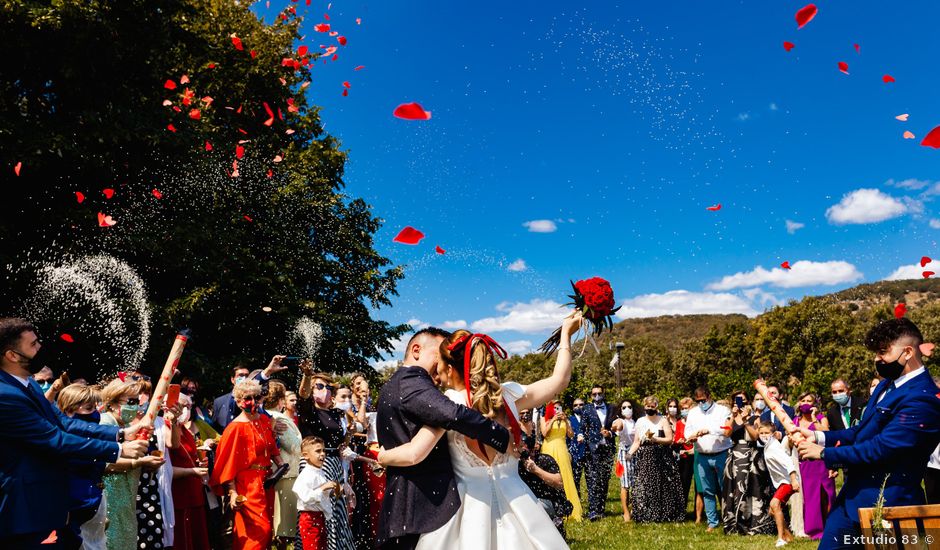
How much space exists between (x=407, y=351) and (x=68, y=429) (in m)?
2.53

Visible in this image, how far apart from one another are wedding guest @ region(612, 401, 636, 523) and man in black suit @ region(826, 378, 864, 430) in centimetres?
349

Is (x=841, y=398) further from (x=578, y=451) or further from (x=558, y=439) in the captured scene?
(x=578, y=451)

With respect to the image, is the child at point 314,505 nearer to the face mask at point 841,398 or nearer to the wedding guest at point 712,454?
the face mask at point 841,398

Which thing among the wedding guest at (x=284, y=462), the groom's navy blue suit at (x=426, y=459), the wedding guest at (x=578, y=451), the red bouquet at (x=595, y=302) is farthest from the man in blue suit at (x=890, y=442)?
the wedding guest at (x=578, y=451)

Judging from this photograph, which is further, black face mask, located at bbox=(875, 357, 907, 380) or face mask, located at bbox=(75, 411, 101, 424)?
face mask, located at bbox=(75, 411, 101, 424)

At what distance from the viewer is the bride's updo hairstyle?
361 cm

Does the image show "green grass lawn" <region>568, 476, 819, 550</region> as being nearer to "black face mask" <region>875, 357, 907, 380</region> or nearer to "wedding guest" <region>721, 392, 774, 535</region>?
"wedding guest" <region>721, 392, 774, 535</region>

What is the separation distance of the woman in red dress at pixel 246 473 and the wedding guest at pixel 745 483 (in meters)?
7.15

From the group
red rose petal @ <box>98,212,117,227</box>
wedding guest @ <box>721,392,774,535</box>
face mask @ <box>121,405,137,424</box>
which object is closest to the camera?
face mask @ <box>121,405,137,424</box>

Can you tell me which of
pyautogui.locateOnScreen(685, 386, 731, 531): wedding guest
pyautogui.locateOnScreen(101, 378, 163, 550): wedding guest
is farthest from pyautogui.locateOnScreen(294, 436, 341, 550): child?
pyautogui.locateOnScreen(685, 386, 731, 531): wedding guest

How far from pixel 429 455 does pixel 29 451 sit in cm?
245

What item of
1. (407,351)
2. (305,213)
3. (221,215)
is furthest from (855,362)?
(407,351)

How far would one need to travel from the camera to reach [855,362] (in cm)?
5856

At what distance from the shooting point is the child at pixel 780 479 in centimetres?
980
